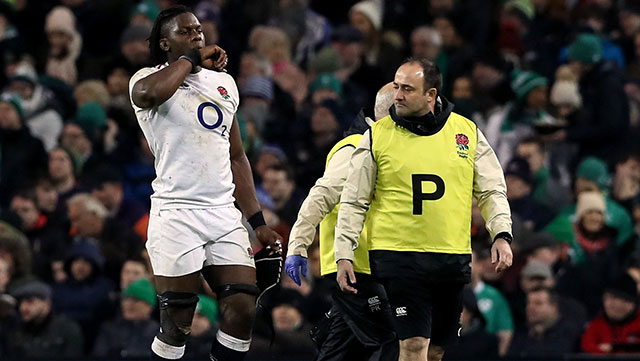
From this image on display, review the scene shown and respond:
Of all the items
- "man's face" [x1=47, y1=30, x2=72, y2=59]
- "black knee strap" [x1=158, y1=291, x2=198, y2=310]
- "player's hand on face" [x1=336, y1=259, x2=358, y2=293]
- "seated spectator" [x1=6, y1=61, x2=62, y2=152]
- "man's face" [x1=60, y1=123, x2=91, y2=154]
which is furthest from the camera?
"man's face" [x1=47, y1=30, x2=72, y2=59]

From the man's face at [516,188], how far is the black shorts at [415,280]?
5.01m

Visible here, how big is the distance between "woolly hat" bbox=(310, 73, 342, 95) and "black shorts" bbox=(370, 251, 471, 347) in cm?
645

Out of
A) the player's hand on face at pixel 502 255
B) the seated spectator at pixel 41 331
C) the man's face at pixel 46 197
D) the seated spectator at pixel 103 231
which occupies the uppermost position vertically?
the player's hand on face at pixel 502 255

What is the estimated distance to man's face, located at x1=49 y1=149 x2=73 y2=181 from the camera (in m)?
12.2

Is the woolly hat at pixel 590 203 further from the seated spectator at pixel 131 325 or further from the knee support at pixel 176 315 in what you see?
the knee support at pixel 176 315

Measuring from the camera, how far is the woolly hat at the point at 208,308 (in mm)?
10391

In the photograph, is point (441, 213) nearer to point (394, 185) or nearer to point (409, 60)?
point (394, 185)

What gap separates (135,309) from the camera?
10.4 metres

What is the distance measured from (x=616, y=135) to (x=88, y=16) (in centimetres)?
563

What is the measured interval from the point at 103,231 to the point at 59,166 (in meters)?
1.05

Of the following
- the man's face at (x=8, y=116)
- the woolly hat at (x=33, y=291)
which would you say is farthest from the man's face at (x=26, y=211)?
the woolly hat at (x=33, y=291)

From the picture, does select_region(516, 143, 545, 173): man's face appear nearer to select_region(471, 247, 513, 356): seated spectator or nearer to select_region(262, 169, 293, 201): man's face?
select_region(471, 247, 513, 356): seated spectator

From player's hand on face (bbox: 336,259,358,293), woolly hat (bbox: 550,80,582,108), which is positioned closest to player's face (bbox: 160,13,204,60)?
player's hand on face (bbox: 336,259,358,293)

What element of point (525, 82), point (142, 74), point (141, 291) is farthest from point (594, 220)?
point (142, 74)
